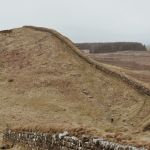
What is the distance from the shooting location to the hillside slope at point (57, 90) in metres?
34.3

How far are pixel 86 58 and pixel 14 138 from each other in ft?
85.9

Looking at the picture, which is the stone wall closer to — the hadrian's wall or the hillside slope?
the hillside slope

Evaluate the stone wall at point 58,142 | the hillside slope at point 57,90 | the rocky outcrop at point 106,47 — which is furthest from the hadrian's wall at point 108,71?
the rocky outcrop at point 106,47

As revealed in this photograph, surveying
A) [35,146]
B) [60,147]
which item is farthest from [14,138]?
[60,147]

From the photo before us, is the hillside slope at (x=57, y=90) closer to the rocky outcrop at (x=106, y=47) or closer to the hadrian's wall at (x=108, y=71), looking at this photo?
the hadrian's wall at (x=108, y=71)

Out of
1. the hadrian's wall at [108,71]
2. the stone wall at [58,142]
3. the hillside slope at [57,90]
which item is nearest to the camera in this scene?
the stone wall at [58,142]

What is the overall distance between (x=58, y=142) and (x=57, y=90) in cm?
2555

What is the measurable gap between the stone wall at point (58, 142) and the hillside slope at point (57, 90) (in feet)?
33.4

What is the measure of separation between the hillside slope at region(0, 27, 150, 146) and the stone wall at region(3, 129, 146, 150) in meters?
10.2

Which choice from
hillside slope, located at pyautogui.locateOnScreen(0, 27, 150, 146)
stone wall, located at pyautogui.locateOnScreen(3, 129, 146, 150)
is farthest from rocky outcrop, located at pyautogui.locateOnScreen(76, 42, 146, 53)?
stone wall, located at pyautogui.locateOnScreen(3, 129, 146, 150)

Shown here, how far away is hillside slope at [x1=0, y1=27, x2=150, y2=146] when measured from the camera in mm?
Answer: 34344

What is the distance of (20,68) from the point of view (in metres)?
46.8

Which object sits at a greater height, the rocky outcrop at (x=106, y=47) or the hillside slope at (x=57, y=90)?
the rocky outcrop at (x=106, y=47)

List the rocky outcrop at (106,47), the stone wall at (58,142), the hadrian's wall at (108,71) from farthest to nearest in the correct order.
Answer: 1. the rocky outcrop at (106,47)
2. the hadrian's wall at (108,71)
3. the stone wall at (58,142)
